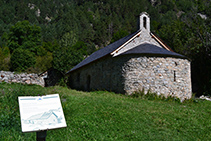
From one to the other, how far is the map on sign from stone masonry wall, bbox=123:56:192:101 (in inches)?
388

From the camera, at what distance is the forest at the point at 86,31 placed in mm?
23766

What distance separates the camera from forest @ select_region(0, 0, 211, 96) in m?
23.8

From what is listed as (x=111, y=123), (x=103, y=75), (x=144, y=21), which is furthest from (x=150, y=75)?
(x=111, y=123)

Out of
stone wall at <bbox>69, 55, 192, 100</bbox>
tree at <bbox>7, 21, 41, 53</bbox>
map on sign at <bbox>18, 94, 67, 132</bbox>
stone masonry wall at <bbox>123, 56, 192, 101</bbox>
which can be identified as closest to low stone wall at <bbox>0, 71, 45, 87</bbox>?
stone wall at <bbox>69, 55, 192, 100</bbox>

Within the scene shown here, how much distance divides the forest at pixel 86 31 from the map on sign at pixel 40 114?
19.8 meters

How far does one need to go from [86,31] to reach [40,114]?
2634 inches

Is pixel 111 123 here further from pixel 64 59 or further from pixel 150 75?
pixel 64 59

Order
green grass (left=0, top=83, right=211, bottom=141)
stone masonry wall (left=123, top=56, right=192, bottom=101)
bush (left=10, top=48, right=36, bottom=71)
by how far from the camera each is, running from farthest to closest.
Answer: bush (left=10, top=48, right=36, bottom=71) → stone masonry wall (left=123, top=56, right=192, bottom=101) → green grass (left=0, top=83, right=211, bottom=141)

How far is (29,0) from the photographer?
10156 cm

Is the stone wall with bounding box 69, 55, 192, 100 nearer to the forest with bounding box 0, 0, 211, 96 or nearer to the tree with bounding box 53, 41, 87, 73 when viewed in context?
the forest with bounding box 0, 0, 211, 96

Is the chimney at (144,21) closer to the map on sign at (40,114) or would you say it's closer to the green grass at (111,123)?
the green grass at (111,123)

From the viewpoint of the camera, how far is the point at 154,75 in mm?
13867

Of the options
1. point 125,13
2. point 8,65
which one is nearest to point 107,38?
point 125,13

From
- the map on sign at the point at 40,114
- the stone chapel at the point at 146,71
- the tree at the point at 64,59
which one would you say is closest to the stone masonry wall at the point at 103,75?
the stone chapel at the point at 146,71
